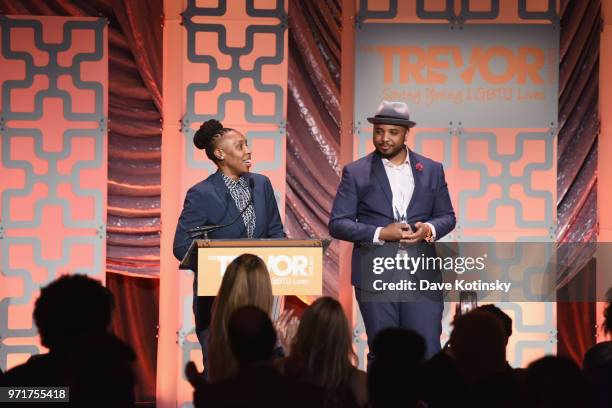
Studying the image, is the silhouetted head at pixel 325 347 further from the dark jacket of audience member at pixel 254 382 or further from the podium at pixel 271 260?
the podium at pixel 271 260

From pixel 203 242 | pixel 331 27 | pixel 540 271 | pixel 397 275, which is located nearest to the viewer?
pixel 203 242

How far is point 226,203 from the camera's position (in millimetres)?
5730

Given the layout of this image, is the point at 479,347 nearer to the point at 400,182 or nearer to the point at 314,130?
the point at 400,182

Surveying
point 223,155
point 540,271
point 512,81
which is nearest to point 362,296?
point 223,155

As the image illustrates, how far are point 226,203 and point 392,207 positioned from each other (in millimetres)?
835

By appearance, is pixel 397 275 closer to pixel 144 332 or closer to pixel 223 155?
pixel 223 155

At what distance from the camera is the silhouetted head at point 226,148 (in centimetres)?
577

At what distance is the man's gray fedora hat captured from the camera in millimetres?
5672

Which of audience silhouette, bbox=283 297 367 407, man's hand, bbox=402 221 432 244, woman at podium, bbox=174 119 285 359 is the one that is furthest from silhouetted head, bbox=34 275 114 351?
man's hand, bbox=402 221 432 244

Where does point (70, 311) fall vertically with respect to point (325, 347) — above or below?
above

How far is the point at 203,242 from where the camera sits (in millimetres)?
5180

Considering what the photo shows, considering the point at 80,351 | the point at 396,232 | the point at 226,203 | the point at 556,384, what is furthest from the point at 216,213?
the point at 556,384

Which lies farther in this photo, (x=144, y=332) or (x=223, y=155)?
(x=144, y=332)

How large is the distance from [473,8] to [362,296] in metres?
2.08
